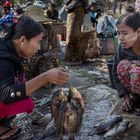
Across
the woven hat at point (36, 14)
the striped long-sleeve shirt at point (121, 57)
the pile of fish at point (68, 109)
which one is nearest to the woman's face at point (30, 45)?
→ the pile of fish at point (68, 109)

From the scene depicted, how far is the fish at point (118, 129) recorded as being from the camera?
420 centimetres

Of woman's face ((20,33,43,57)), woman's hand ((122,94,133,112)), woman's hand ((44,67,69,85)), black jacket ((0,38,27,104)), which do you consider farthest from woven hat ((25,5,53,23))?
woman's hand ((44,67,69,85))

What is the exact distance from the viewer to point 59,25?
1122 centimetres

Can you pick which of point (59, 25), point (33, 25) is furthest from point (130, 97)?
point (59, 25)

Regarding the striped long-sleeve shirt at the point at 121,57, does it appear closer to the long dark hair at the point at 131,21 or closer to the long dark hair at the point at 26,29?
the long dark hair at the point at 131,21

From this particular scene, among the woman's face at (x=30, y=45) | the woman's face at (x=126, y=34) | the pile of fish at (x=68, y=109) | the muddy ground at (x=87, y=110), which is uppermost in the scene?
the woman's face at (x=30, y=45)

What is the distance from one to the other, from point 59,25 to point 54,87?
5.05 m

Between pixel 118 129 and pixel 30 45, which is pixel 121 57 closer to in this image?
pixel 118 129

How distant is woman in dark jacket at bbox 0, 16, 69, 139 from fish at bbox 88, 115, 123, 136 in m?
0.82

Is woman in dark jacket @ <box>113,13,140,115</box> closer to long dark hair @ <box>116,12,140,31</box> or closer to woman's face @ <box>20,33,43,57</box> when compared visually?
long dark hair @ <box>116,12,140,31</box>

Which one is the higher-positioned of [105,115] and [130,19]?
[130,19]

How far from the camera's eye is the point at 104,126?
4.29 meters

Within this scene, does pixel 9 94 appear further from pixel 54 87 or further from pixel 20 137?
pixel 54 87

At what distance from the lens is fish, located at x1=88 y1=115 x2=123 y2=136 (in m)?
4.25
